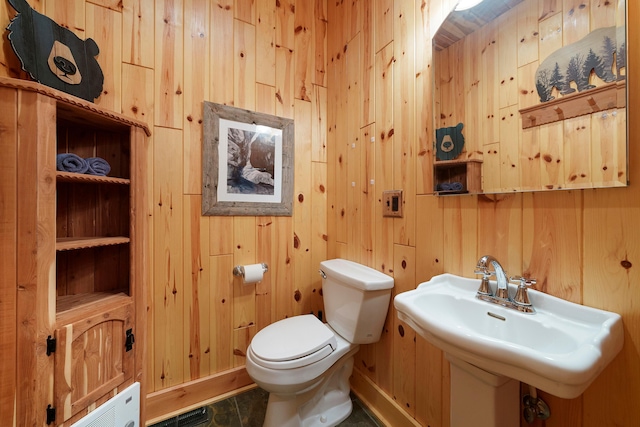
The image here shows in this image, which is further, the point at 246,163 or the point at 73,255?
the point at 246,163

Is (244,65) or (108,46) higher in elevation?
(244,65)

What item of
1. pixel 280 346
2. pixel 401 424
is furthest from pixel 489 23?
pixel 401 424

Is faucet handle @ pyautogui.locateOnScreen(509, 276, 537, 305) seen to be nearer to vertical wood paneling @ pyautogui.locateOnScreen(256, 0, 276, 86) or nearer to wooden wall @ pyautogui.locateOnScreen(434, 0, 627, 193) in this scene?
wooden wall @ pyautogui.locateOnScreen(434, 0, 627, 193)

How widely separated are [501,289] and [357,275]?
0.66 meters

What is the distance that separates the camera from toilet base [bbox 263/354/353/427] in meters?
1.18

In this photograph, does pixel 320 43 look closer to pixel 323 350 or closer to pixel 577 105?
pixel 577 105

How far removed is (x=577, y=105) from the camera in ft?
2.37

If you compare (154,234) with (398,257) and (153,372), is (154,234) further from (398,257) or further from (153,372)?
(398,257)

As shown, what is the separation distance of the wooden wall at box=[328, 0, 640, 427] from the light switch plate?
41 millimetres

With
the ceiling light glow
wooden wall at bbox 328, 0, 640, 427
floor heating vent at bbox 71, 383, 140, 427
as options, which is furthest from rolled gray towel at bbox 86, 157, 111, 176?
the ceiling light glow

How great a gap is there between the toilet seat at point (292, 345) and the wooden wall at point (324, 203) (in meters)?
0.36

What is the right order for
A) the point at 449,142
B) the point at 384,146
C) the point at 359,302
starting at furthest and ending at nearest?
1. the point at 384,146
2. the point at 359,302
3. the point at 449,142

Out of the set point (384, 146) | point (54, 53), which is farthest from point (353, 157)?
point (54, 53)

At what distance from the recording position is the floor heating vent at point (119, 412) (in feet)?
3.08
